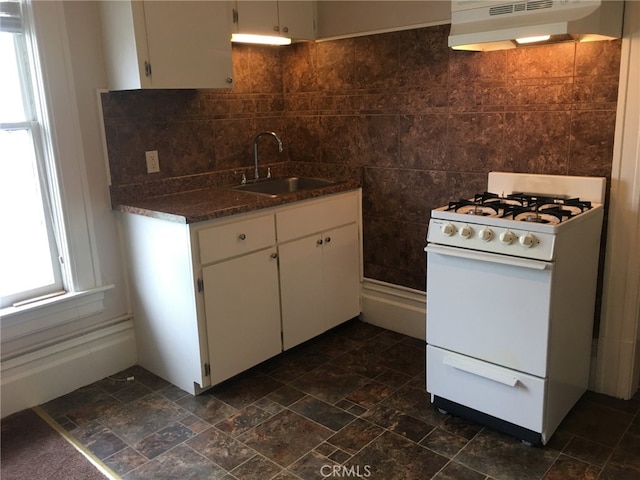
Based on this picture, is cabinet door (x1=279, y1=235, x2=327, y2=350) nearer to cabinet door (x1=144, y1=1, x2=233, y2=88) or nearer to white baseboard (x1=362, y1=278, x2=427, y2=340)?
white baseboard (x1=362, y1=278, x2=427, y2=340)

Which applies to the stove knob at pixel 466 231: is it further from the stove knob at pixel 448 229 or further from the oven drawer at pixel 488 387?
the oven drawer at pixel 488 387

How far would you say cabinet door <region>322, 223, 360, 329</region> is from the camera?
3.24m

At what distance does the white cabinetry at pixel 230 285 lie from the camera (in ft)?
8.50

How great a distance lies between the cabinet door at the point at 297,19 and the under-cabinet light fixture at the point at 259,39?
0.20 ft

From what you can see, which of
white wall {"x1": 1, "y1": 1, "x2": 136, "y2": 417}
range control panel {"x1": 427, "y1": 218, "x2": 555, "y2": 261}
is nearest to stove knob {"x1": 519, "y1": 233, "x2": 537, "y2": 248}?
range control panel {"x1": 427, "y1": 218, "x2": 555, "y2": 261}

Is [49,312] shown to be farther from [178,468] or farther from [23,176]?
[178,468]

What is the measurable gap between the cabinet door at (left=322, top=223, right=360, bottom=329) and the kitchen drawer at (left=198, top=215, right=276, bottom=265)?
48cm

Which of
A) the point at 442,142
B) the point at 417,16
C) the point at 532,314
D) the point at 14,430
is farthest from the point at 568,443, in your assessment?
the point at 14,430

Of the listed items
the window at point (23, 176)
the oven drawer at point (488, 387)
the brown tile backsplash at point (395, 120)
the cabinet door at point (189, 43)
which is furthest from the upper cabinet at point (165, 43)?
the oven drawer at point (488, 387)

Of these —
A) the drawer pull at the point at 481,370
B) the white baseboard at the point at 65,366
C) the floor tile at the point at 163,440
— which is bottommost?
the floor tile at the point at 163,440

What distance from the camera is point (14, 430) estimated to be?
249 centimetres

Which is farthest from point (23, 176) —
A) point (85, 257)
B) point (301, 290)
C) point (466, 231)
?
point (466, 231)

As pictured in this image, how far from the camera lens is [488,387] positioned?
2314 millimetres

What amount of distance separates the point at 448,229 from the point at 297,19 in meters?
1.75
